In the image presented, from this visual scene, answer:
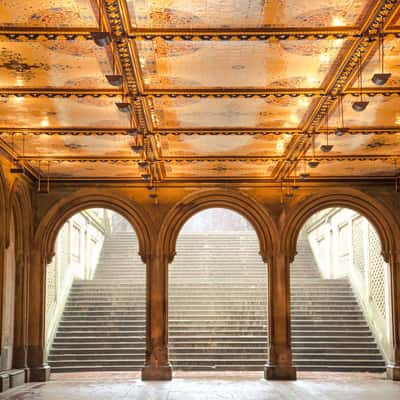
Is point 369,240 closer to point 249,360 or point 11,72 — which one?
point 249,360

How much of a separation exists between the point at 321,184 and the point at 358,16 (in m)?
10.3

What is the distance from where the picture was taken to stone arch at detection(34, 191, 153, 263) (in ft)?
60.2

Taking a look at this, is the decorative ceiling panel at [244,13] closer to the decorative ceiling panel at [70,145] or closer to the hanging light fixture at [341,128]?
the hanging light fixture at [341,128]

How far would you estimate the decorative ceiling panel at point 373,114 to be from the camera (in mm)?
11781

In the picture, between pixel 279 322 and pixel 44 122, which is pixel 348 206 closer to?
pixel 279 322

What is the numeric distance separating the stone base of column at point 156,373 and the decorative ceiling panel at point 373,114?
7.38m

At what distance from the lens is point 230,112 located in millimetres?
12484

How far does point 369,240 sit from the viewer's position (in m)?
22.1

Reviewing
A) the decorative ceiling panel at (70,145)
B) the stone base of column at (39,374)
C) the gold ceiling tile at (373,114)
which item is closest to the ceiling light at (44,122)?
the decorative ceiling panel at (70,145)

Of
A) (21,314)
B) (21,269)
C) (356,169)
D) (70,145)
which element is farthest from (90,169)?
(356,169)

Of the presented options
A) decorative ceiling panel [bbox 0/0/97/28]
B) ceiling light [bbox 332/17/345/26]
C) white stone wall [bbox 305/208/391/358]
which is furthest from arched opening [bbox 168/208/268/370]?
decorative ceiling panel [bbox 0/0/97/28]

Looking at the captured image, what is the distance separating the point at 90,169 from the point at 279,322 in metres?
5.74

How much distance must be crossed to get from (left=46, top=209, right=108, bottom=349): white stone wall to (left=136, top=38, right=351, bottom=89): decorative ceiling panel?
11663 millimetres

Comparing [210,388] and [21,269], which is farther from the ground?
[21,269]
